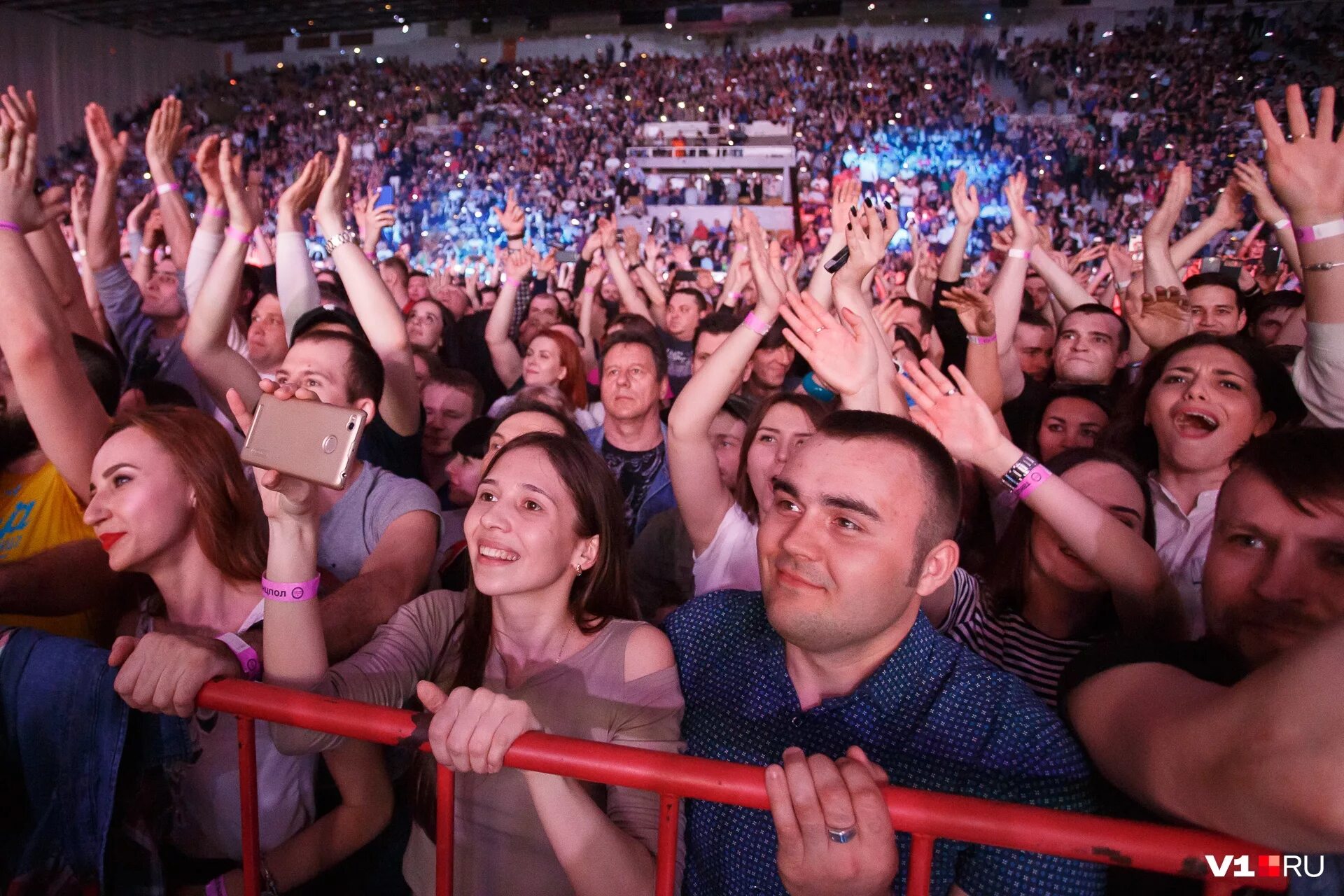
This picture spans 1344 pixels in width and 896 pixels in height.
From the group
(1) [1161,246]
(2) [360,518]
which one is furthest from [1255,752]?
(1) [1161,246]

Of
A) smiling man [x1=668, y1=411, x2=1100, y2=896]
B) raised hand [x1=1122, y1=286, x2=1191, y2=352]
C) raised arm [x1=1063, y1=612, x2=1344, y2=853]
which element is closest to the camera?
raised arm [x1=1063, y1=612, x2=1344, y2=853]

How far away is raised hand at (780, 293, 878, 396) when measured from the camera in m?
1.95

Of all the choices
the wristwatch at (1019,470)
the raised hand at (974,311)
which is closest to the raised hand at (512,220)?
the raised hand at (974,311)

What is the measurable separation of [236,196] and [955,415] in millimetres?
2345

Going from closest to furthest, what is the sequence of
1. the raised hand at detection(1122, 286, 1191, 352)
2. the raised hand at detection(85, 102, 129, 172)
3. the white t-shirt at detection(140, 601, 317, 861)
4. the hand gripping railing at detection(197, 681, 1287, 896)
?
the hand gripping railing at detection(197, 681, 1287, 896), the white t-shirt at detection(140, 601, 317, 861), the raised hand at detection(1122, 286, 1191, 352), the raised hand at detection(85, 102, 129, 172)

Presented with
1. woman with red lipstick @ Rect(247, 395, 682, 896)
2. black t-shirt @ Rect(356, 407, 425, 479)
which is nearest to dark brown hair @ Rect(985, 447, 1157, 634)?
woman with red lipstick @ Rect(247, 395, 682, 896)

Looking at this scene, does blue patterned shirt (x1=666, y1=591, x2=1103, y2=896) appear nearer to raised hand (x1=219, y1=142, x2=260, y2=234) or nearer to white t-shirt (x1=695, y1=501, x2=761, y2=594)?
white t-shirt (x1=695, y1=501, x2=761, y2=594)

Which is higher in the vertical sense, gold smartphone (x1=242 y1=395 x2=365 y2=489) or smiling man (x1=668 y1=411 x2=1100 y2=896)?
gold smartphone (x1=242 y1=395 x2=365 y2=489)

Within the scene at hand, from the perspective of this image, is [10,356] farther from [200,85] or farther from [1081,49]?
[200,85]

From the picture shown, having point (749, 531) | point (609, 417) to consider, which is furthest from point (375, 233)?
point (749, 531)

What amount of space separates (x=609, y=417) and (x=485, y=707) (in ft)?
6.73

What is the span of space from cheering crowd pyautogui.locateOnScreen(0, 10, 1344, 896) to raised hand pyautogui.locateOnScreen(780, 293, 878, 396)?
1 cm

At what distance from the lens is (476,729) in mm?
1049

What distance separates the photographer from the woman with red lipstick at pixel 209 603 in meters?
1.47
